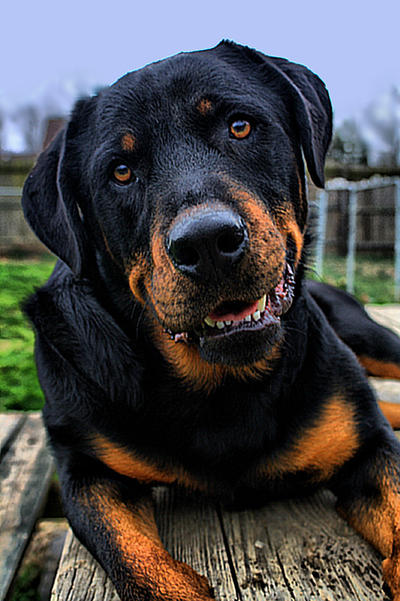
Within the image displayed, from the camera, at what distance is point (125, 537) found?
60.9 inches

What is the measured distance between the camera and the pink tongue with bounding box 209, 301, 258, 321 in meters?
1.61

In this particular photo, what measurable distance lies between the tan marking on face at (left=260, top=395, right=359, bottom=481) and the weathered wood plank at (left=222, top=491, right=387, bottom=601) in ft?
0.63

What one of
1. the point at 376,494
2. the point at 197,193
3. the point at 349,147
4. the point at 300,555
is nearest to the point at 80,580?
the point at 300,555

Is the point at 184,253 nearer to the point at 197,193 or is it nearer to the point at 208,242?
the point at 208,242

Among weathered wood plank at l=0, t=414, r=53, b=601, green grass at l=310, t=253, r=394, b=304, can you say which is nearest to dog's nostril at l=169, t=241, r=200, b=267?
weathered wood plank at l=0, t=414, r=53, b=601

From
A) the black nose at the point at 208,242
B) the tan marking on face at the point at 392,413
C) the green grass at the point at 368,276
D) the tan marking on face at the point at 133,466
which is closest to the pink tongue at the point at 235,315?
the black nose at the point at 208,242

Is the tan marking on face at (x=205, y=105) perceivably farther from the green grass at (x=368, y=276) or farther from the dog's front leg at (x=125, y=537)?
the green grass at (x=368, y=276)

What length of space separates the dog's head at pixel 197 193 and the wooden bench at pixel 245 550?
53 cm

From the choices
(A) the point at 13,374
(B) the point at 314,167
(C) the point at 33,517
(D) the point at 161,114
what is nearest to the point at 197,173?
(D) the point at 161,114

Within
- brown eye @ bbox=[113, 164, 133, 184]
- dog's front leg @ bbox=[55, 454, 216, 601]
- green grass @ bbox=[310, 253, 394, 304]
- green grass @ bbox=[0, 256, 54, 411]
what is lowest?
green grass @ bbox=[310, 253, 394, 304]

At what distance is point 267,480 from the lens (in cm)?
182

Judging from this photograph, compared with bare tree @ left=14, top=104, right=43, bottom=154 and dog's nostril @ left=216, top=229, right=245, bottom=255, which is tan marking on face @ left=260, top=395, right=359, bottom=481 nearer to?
dog's nostril @ left=216, top=229, right=245, bottom=255

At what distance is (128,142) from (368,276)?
9.33m

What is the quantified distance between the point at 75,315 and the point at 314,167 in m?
1.04
